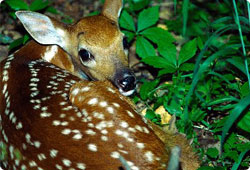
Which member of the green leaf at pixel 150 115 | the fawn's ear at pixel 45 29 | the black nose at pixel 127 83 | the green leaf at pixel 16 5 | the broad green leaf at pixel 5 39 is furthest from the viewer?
the broad green leaf at pixel 5 39

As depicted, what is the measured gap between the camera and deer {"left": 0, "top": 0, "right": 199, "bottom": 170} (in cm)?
308

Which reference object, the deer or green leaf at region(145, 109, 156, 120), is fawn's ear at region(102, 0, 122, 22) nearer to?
the deer

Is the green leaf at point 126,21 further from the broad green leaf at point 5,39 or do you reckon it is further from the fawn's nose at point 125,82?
the broad green leaf at point 5,39

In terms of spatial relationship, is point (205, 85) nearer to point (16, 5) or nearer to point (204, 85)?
point (204, 85)

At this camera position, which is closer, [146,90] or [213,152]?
[213,152]

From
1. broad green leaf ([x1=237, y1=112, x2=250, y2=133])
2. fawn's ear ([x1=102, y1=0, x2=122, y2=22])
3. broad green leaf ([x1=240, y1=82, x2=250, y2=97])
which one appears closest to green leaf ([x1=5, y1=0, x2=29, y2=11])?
fawn's ear ([x1=102, y1=0, x2=122, y2=22])

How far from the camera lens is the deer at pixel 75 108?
10.1ft

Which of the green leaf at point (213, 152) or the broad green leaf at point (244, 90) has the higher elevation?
the broad green leaf at point (244, 90)

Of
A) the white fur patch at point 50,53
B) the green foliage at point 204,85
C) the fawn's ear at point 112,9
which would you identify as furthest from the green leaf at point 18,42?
the fawn's ear at point 112,9

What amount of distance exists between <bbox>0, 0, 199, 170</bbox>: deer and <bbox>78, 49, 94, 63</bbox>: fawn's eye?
0.01 m

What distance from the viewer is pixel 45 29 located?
187 inches

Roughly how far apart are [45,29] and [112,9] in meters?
0.73

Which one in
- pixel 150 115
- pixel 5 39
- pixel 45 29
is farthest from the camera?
pixel 5 39

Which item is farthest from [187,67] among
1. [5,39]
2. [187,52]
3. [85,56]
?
[5,39]
